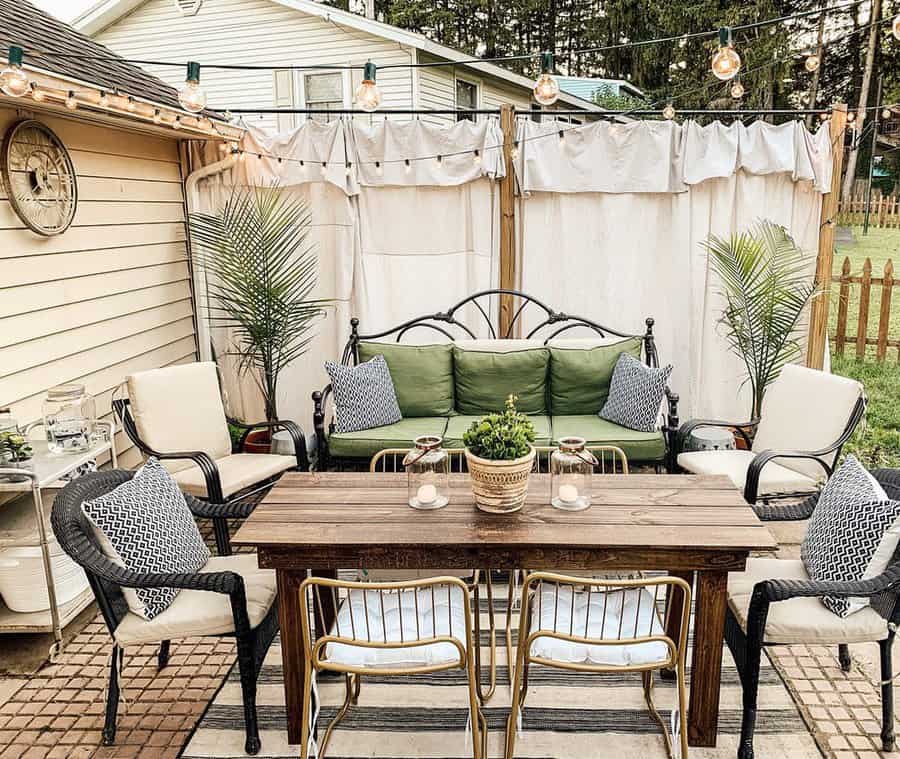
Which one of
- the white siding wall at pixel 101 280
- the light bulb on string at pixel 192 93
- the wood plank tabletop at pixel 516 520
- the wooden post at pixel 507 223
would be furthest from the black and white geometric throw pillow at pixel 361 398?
the light bulb on string at pixel 192 93

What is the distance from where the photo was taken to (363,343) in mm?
4730

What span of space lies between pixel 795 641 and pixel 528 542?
91 cm

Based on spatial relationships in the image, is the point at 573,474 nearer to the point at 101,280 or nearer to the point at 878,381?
the point at 101,280

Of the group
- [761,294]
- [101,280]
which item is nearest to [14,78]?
[101,280]

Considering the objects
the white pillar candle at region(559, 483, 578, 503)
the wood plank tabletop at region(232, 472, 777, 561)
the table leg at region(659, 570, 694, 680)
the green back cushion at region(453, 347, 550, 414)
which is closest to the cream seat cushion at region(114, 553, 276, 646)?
the wood plank tabletop at region(232, 472, 777, 561)

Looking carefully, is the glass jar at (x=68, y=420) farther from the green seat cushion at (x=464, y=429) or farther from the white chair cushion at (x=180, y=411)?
the green seat cushion at (x=464, y=429)

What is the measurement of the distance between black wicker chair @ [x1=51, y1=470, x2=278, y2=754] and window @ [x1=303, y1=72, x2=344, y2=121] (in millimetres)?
7238

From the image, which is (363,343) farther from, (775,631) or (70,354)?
(775,631)

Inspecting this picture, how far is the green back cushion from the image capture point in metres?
4.52

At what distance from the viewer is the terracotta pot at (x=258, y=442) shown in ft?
15.8

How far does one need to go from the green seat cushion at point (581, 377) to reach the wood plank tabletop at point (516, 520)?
1.65 m

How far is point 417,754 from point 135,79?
4.29 meters

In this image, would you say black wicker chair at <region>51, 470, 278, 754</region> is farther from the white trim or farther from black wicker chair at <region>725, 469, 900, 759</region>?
the white trim

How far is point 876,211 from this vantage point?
7129 mm
